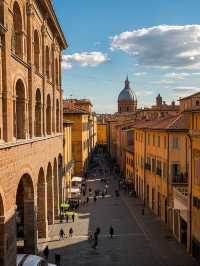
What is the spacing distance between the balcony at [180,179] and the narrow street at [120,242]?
4.12 metres

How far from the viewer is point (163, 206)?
4006cm

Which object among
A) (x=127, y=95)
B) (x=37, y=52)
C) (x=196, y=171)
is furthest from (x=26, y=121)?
(x=127, y=95)

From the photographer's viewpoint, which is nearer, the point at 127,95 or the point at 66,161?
the point at 66,161

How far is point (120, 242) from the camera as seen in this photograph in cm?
3269

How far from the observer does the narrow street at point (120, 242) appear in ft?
92.2

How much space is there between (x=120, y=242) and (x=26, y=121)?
1422 cm

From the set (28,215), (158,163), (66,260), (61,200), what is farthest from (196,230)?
(61,200)

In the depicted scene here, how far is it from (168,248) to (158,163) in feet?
39.4

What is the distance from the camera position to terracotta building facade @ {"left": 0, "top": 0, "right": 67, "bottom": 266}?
17.9 meters

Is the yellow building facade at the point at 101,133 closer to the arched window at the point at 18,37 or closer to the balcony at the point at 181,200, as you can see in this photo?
the balcony at the point at 181,200

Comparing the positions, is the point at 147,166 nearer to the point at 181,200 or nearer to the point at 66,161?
the point at 66,161

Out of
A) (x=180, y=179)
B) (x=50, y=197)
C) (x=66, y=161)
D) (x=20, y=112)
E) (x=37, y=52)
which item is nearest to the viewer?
(x=20, y=112)

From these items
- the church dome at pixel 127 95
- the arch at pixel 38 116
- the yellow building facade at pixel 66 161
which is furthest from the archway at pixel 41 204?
the church dome at pixel 127 95

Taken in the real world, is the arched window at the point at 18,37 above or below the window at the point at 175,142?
above
